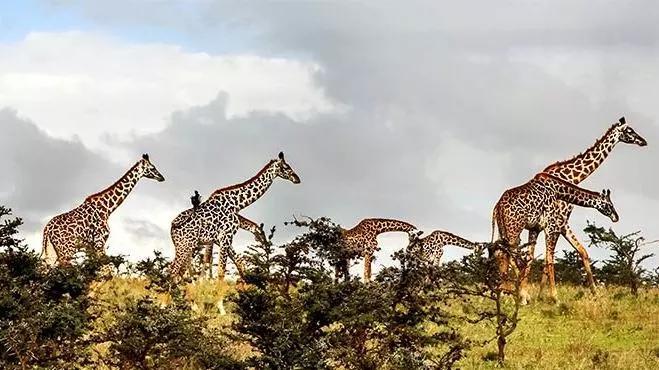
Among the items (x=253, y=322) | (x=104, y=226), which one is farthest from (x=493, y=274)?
(x=104, y=226)

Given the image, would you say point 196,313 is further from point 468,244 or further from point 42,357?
point 468,244

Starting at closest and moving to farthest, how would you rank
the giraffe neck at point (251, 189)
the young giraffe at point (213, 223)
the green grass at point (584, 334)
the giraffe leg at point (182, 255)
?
the green grass at point (584, 334) → the giraffe leg at point (182, 255) → the young giraffe at point (213, 223) → the giraffe neck at point (251, 189)

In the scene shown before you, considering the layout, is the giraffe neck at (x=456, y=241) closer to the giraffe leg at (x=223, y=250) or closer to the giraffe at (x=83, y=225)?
the giraffe leg at (x=223, y=250)

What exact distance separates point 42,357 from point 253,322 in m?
3.62

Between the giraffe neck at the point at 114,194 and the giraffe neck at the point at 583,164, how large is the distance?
11031mm

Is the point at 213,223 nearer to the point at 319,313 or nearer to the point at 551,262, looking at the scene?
the point at 551,262

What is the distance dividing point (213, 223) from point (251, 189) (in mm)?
1768

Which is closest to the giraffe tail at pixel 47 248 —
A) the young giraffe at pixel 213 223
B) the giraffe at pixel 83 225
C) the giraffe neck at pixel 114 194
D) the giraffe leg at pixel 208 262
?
the giraffe at pixel 83 225

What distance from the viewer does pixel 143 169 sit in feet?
91.7

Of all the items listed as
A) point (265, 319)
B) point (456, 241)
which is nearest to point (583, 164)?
point (456, 241)

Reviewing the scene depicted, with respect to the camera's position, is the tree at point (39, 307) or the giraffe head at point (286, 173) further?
the giraffe head at point (286, 173)

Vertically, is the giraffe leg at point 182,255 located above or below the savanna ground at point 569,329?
above

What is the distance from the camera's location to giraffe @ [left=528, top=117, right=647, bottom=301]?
2612 cm

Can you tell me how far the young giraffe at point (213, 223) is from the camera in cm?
2539
